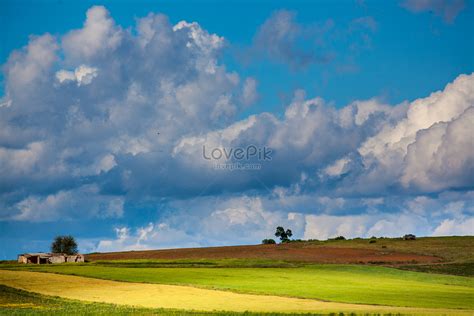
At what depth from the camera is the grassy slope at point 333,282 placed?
66812mm

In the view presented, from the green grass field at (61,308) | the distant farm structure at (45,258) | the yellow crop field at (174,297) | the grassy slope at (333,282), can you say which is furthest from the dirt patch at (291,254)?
the green grass field at (61,308)

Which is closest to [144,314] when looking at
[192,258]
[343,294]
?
[343,294]

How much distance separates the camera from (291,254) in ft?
415

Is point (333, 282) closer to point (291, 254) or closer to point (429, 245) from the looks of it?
point (291, 254)

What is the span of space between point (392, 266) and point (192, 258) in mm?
35371

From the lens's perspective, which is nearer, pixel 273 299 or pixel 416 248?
pixel 273 299

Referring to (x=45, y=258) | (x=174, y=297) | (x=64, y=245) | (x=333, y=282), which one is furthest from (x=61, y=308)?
(x=64, y=245)

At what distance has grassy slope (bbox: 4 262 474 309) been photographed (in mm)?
66812

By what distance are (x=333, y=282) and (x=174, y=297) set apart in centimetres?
2429

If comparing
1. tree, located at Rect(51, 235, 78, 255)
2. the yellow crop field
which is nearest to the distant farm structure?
tree, located at Rect(51, 235, 78, 255)

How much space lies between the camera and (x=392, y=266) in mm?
109438

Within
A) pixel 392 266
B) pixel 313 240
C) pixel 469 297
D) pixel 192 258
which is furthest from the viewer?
pixel 313 240

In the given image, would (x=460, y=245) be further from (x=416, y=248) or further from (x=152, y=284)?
(x=152, y=284)

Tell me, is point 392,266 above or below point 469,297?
above
